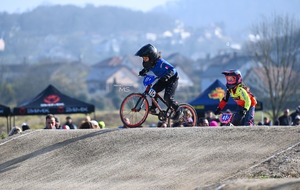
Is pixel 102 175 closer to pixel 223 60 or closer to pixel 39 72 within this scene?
pixel 39 72

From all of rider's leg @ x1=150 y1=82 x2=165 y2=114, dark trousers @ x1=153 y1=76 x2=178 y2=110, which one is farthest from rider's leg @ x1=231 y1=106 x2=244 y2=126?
rider's leg @ x1=150 y1=82 x2=165 y2=114

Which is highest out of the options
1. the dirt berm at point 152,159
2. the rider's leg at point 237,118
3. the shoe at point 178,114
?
the shoe at point 178,114

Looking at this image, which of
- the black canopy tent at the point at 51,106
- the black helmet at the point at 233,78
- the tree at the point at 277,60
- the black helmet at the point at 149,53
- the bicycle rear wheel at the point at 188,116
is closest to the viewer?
the black helmet at the point at 233,78

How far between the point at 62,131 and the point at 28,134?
923 millimetres

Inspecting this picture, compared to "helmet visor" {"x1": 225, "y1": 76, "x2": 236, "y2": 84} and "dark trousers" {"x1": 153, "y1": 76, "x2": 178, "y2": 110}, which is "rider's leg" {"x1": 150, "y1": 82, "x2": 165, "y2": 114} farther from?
"helmet visor" {"x1": 225, "y1": 76, "x2": 236, "y2": 84}

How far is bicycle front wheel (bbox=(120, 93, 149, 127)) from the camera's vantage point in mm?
15836

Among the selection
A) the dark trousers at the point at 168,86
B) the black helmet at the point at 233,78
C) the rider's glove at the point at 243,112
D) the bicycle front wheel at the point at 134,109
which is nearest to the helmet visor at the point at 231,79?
the black helmet at the point at 233,78

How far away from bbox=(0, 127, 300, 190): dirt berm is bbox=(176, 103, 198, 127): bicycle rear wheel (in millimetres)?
1634

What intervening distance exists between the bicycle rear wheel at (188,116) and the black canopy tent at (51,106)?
930 cm

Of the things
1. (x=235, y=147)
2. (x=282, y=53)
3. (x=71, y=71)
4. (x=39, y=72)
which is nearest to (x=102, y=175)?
(x=235, y=147)

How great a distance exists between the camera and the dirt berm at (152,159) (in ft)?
38.9

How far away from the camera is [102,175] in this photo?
13.4m

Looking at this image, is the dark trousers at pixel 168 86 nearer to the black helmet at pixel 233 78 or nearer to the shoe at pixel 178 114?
the shoe at pixel 178 114

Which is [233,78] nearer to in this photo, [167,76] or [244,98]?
[244,98]
